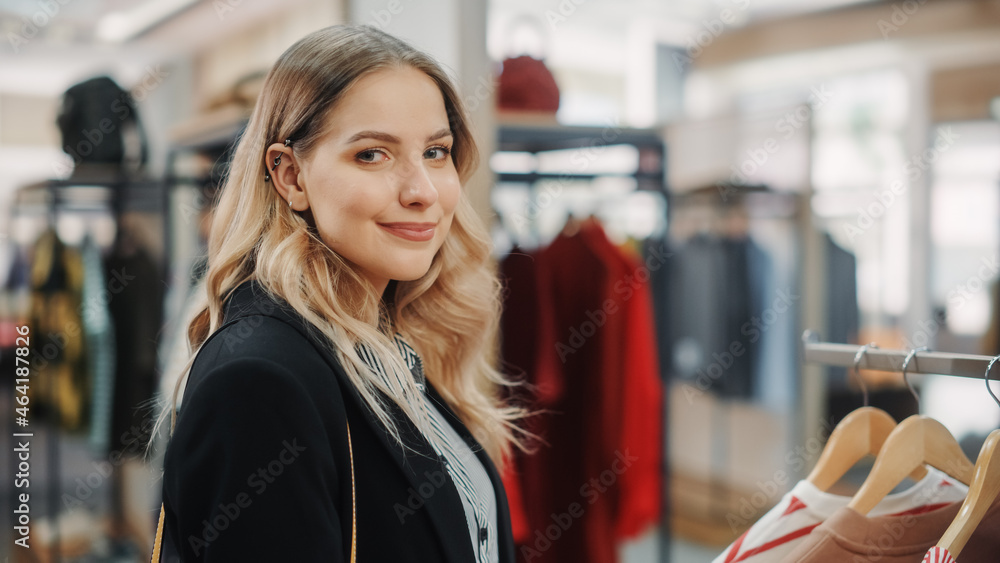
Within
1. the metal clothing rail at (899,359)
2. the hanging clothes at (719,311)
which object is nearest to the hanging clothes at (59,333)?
the hanging clothes at (719,311)

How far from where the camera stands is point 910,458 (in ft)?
3.21

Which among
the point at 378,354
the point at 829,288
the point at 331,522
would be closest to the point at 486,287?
the point at 378,354

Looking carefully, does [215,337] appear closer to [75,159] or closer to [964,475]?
[964,475]

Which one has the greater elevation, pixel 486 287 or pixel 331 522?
pixel 486 287

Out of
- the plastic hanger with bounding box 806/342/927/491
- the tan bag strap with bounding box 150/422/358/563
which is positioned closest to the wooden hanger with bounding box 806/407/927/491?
the plastic hanger with bounding box 806/342/927/491

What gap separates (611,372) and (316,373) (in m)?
1.72

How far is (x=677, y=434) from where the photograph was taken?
4.63 m

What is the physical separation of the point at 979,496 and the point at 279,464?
0.81 m

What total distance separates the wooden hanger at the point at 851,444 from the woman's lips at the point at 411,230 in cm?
65

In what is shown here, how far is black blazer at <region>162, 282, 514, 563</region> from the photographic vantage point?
816mm

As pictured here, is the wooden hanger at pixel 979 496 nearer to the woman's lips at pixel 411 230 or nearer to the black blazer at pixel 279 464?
the black blazer at pixel 279 464

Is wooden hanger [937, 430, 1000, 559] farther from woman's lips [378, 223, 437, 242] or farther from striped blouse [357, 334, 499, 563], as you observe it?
A: woman's lips [378, 223, 437, 242]

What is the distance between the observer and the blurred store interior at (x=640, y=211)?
2.57 metres

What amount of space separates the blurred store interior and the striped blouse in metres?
0.88
